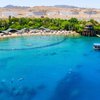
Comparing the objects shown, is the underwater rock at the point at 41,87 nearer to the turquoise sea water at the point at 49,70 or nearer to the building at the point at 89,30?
the turquoise sea water at the point at 49,70

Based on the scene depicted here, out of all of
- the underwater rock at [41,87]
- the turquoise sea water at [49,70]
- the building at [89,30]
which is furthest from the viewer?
the building at [89,30]

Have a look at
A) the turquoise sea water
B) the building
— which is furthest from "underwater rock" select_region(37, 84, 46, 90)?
the building

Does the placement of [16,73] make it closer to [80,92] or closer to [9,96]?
[9,96]

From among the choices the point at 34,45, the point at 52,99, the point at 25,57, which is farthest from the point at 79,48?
the point at 52,99

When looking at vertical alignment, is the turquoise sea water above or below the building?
below

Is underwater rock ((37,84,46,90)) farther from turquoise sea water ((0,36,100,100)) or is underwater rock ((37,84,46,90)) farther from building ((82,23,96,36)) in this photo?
building ((82,23,96,36))

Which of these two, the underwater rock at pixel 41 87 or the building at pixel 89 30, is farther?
the building at pixel 89 30

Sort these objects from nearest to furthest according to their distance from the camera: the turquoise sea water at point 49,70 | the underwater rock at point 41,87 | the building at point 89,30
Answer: the turquoise sea water at point 49,70 → the underwater rock at point 41,87 → the building at point 89,30

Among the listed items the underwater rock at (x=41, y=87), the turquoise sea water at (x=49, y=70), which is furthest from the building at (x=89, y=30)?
the underwater rock at (x=41, y=87)

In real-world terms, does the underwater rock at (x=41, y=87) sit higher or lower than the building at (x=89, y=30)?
lower
